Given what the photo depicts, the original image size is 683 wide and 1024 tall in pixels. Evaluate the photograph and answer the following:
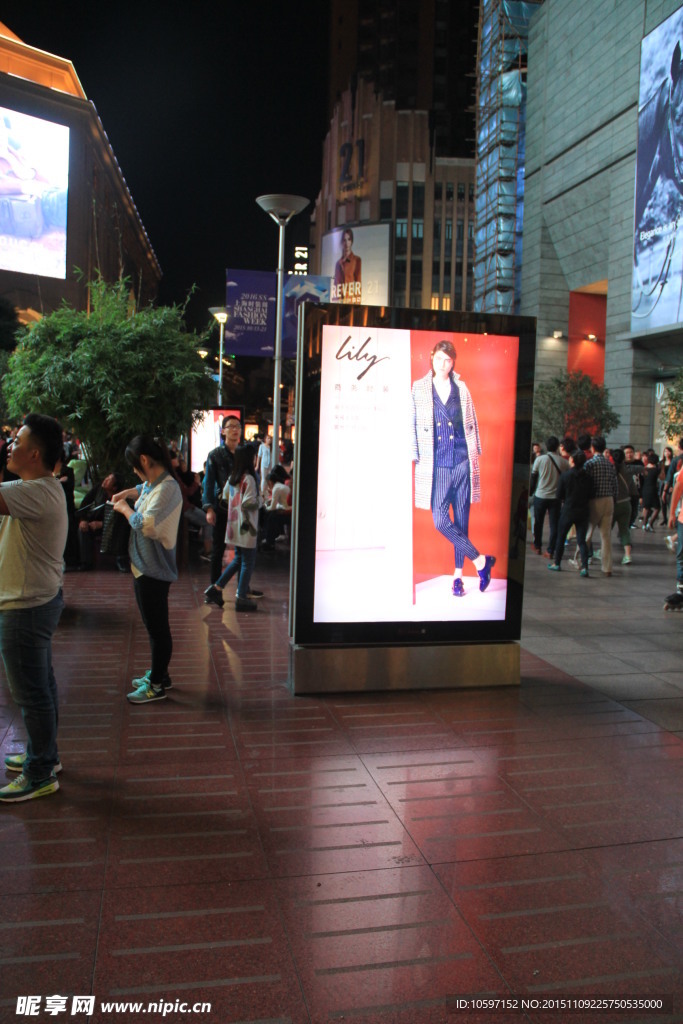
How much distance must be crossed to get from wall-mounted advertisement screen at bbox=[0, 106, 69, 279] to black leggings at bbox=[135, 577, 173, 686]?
1832 inches

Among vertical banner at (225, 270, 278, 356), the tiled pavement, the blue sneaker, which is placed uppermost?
vertical banner at (225, 270, 278, 356)

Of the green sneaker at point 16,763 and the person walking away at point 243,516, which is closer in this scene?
the green sneaker at point 16,763

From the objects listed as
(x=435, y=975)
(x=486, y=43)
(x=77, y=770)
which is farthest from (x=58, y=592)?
(x=486, y=43)

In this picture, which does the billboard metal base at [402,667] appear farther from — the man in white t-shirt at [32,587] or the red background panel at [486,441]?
the man in white t-shirt at [32,587]

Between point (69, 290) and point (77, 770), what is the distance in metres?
51.8

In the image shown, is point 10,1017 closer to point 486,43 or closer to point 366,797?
point 366,797

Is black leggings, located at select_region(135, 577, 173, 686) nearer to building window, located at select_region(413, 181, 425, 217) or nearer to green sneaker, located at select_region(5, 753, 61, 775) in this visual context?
green sneaker, located at select_region(5, 753, 61, 775)

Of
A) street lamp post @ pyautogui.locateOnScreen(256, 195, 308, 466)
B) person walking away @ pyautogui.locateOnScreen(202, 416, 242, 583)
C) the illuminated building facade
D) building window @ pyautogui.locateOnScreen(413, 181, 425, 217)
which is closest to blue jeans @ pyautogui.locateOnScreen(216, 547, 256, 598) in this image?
person walking away @ pyautogui.locateOnScreen(202, 416, 242, 583)

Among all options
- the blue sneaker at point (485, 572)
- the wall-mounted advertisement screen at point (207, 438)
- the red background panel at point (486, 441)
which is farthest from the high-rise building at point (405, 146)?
the blue sneaker at point (485, 572)

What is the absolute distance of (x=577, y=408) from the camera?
32.6 metres

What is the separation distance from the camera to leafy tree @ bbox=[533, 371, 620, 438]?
106 feet

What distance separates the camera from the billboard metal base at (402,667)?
18.4 ft

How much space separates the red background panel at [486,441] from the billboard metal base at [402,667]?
0.54 m

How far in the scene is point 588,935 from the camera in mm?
2877
